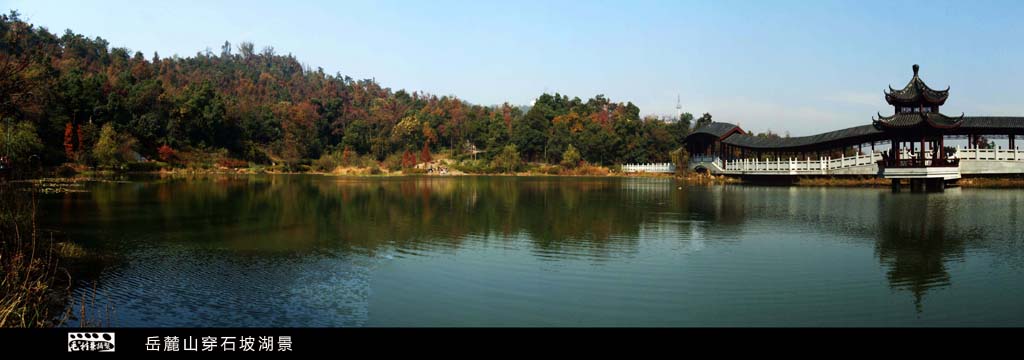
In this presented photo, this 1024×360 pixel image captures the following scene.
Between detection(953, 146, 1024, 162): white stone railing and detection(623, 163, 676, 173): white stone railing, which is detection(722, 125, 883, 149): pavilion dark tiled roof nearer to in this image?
detection(953, 146, 1024, 162): white stone railing

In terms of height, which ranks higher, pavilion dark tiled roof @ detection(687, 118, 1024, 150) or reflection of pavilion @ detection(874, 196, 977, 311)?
pavilion dark tiled roof @ detection(687, 118, 1024, 150)

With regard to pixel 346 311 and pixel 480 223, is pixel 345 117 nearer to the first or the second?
pixel 480 223

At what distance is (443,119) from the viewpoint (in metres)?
98.9

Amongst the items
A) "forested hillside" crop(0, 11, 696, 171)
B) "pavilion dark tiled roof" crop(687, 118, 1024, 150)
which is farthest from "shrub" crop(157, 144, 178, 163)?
"pavilion dark tiled roof" crop(687, 118, 1024, 150)

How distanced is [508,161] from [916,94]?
46343mm

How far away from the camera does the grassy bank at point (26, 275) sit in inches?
278

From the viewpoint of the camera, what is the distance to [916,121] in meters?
37.0

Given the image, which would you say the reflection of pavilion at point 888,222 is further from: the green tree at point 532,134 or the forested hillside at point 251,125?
the green tree at point 532,134

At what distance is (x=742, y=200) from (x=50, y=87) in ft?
176

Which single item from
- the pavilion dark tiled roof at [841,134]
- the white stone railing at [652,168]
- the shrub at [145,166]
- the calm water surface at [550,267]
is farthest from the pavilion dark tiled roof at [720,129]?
the shrub at [145,166]
